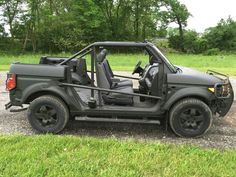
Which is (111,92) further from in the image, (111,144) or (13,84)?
(13,84)

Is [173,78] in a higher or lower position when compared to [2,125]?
higher

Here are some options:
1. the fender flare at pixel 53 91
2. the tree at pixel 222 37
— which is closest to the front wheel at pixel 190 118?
the fender flare at pixel 53 91

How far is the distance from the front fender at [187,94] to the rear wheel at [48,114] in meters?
1.72

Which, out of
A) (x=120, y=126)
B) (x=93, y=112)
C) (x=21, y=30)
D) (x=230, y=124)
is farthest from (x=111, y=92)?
(x=21, y=30)

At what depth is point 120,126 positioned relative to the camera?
5.73 m

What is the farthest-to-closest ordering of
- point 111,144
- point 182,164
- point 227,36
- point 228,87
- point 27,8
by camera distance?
point 227,36 < point 27,8 < point 228,87 < point 111,144 < point 182,164

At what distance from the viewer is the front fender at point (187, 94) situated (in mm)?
4992

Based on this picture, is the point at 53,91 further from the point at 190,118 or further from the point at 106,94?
the point at 190,118

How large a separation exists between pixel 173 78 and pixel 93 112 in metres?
1.45

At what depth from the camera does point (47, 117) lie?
521 cm

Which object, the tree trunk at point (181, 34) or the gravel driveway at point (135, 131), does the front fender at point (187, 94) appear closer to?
the gravel driveway at point (135, 131)

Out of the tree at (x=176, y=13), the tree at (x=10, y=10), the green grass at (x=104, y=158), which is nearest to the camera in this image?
the green grass at (x=104, y=158)

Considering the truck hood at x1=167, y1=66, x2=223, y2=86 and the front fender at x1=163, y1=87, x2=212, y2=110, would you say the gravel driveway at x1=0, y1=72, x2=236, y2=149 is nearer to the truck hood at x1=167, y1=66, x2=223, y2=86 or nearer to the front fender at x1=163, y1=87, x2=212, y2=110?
the front fender at x1=163, y1=87, x2=212, y2=110

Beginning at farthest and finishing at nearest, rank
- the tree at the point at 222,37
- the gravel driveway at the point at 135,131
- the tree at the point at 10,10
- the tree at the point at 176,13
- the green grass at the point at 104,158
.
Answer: the tree at the point at 176,13 < the tree at the point at 222,37 < the tree at the point at 10,10 < the gravel driveway at the point at 135,131 < the green grass at the point at 104,158
